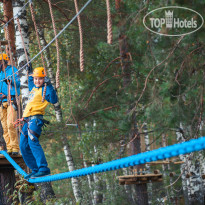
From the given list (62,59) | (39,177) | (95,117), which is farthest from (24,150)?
(62,59)

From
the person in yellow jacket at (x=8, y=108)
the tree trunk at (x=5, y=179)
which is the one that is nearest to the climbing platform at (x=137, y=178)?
the tree trunk at (x=5, y=179)

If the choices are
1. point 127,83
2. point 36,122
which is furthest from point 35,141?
point 127,83

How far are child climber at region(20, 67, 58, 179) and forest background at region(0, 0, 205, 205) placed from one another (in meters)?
1.02

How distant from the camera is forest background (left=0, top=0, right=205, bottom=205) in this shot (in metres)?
5.94

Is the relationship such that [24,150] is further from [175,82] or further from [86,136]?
[86,136]

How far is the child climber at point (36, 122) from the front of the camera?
15.1 ft

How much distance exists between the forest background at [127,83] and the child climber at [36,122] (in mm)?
1017

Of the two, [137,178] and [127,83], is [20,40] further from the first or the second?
[137,178]

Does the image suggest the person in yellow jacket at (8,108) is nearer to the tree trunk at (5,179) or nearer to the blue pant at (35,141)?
the tree trunk at (5,179)

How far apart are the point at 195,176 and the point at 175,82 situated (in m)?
7.01

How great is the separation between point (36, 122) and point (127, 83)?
186 inches

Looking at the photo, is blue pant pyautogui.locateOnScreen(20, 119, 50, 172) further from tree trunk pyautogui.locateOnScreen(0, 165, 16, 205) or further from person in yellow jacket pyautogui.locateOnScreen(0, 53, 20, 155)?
tree trunk pyautogui.locateOnScreen(0, 165, 16, 205)

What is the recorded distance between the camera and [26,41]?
7062mm

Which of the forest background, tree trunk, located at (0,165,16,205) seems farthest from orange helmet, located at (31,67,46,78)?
tree trunk, located at (0,165,16,205)
